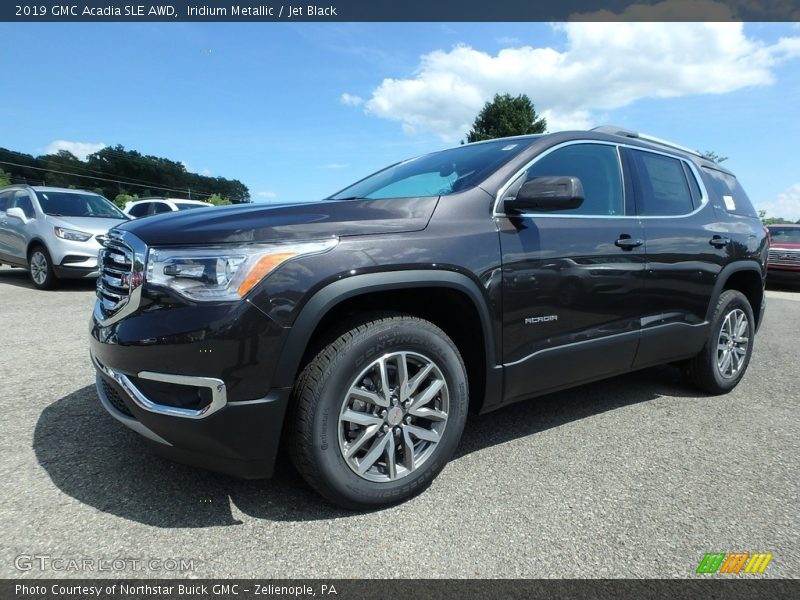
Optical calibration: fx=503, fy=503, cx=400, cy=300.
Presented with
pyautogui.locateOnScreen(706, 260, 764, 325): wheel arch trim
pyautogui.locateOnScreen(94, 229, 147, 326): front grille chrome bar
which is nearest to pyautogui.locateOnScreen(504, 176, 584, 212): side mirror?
pyautogui.locateOnScreen(94, 229, 147, 326): front grille chrome bar

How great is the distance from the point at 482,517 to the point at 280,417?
3.15 ft

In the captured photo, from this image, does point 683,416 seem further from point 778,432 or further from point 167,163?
point 167,163

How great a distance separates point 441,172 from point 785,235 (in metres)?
13.2

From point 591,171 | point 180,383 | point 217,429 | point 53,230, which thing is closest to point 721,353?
point 591,171

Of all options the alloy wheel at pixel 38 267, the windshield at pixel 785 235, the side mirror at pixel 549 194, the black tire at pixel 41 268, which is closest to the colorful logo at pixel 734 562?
the side mirror at pixel 549 194

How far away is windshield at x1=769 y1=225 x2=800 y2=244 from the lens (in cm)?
1204

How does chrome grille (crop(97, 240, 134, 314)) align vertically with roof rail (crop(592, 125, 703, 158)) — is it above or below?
below

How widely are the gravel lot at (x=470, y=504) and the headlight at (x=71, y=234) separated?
5.33 m

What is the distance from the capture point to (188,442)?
6.31 feet

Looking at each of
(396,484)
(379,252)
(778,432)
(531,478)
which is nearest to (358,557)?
(396,484)

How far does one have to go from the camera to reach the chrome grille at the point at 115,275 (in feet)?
6.73

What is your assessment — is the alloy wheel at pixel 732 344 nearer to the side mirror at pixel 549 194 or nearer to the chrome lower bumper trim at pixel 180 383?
the side mirror at pixel 549 194

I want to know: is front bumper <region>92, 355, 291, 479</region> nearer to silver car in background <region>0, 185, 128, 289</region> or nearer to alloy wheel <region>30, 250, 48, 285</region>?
silver car in background <region>0, 185, 128, 289</region>

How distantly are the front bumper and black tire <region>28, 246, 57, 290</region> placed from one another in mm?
7267
